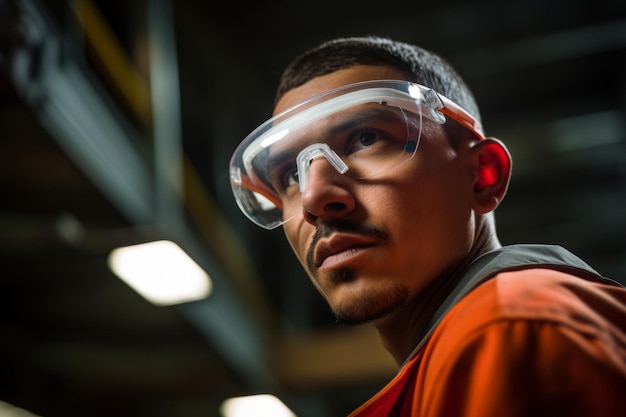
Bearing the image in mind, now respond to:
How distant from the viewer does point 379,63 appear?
136 centimetres

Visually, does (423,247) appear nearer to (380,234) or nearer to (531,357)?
(380,234)

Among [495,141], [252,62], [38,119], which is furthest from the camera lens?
[252,62]

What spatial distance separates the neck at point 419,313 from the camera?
1.22 m

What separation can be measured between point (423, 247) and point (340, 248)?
126mm

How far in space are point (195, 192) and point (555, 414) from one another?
5.55 metres

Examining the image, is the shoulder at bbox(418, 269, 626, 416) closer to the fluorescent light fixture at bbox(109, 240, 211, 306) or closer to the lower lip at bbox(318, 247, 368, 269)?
the lower lip at bbox(318, 247, 368, 269)

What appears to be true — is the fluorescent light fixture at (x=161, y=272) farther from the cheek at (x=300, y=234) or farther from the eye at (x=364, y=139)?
the eye at (x=364, y=139)

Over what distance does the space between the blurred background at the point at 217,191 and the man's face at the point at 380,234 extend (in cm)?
307

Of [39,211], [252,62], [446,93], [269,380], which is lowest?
[269,380]

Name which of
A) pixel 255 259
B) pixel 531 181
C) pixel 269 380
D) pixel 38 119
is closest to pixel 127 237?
pixel 38 119

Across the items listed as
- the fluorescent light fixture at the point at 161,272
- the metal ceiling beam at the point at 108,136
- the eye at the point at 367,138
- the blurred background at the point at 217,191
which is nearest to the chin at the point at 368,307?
the eye at the point at 367,138

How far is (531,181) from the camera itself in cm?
680

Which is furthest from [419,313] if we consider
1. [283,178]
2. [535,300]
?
[535,300]

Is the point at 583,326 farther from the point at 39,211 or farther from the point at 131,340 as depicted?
the point at 131,340
